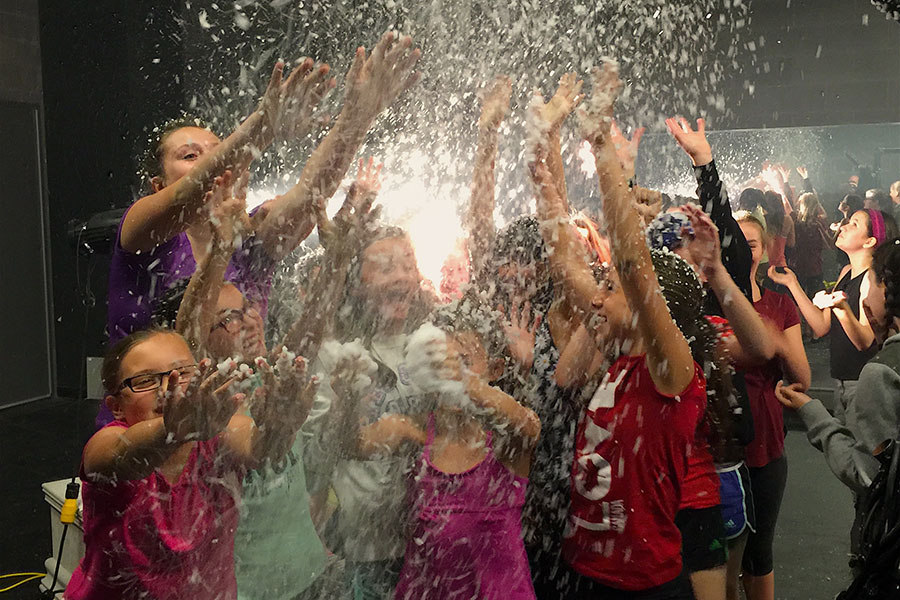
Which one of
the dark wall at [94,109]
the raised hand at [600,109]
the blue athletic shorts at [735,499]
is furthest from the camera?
the dark wall at [94,109]

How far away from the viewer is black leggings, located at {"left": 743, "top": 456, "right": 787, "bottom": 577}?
119 centimetres

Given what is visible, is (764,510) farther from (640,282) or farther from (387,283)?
(387,283)

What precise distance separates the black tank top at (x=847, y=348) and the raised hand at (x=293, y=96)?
80 centimetres

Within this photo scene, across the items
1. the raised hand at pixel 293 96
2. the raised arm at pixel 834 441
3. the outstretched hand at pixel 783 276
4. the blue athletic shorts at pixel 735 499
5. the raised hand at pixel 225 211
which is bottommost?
the blue athletic shorts at pixel 735 499

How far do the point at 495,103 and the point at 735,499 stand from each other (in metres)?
0.76

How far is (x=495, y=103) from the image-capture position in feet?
4.72

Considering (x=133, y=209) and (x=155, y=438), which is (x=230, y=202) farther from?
(x=155, y=438)

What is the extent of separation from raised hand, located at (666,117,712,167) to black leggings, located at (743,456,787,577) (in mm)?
462

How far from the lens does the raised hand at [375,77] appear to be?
3.53 feet

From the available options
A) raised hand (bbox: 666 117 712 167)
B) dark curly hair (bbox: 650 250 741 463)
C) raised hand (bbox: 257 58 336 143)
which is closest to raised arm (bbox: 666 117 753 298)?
raised hand (bbox: 666 117 712 167)

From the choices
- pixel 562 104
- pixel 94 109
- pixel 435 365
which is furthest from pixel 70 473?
pixel 562 104

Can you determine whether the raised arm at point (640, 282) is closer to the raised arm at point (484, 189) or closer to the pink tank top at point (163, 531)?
the raised arm at point (484, 189)

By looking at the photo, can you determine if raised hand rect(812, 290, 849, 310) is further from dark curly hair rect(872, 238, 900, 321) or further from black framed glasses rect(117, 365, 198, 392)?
black framed glasses rect(117, 365, 198, 392)

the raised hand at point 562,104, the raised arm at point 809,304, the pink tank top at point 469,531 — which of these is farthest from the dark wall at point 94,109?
the raised arm at point 809,304
